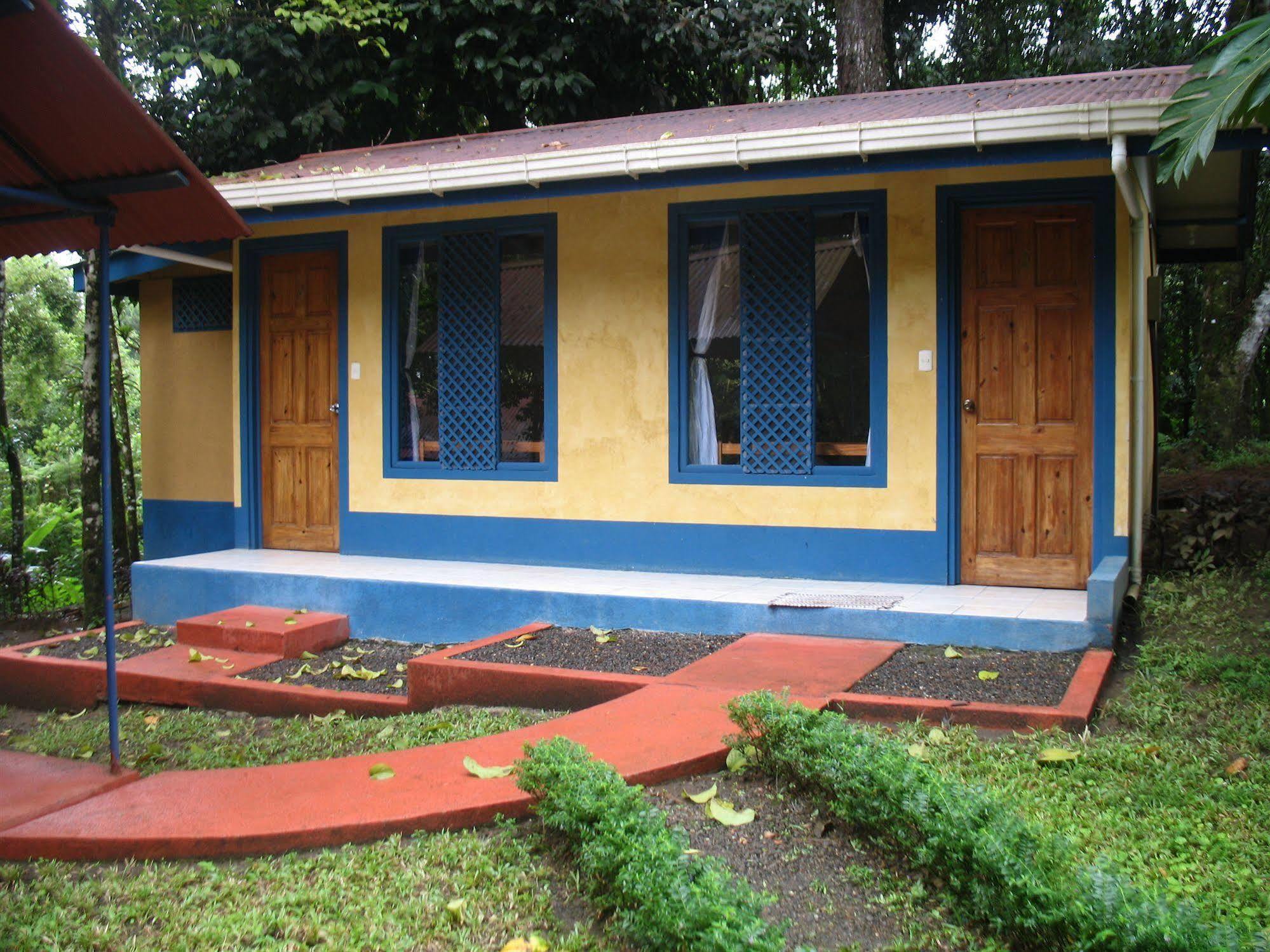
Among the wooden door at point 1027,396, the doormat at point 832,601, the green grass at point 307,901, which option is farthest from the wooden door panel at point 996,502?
the green grass at point 307,901

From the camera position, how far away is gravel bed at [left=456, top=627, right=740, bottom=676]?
5957 mm

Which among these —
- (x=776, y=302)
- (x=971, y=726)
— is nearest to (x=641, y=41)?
(x=776, y=302)

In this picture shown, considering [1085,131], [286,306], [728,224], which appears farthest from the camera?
[286,306]

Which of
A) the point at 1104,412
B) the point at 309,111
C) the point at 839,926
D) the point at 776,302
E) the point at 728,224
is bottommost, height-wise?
the point at 839,926

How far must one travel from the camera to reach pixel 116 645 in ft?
24.8

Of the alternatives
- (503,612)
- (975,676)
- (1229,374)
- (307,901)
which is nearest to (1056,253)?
(975,676)

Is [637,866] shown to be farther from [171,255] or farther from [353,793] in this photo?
[171,255]

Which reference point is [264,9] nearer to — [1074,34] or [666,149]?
[666,149]

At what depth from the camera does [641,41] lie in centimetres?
1384

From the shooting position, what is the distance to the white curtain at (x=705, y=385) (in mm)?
7934

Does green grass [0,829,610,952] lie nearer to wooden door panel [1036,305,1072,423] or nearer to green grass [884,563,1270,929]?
green grass [884,563,1270,929]

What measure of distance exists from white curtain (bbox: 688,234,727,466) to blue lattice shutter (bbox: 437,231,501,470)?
1.56 meters

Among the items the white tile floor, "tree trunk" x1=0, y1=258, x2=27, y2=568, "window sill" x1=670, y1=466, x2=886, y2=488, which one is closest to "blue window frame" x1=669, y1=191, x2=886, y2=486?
"window sill" x1=670, y1=466, x2=886, y2=488

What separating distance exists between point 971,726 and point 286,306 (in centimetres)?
686
